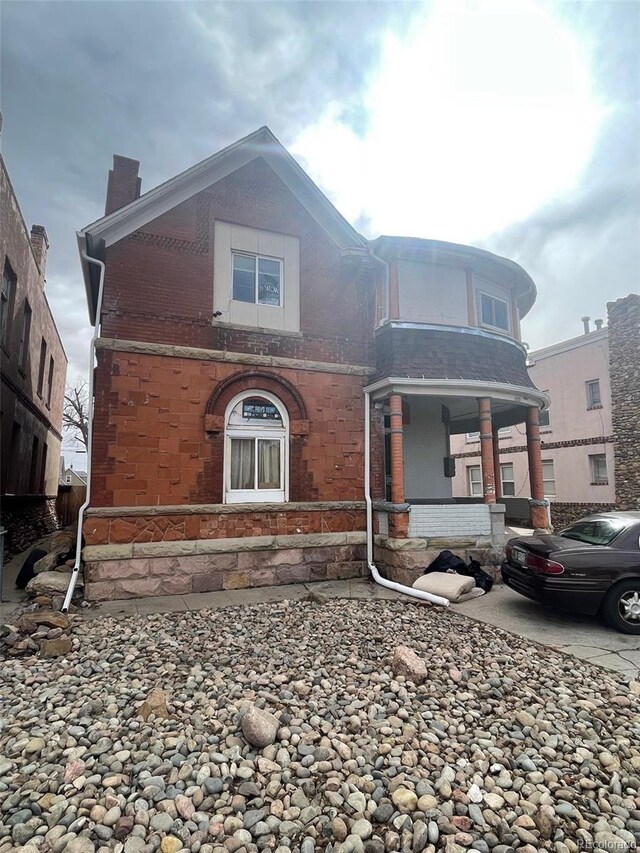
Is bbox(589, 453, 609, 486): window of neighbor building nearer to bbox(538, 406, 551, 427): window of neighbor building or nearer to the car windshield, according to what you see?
bbox(538, 406, 551, 427): window of neighbor building

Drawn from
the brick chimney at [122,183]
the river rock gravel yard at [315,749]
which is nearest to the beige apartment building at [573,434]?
the brick chimney at [122,183]

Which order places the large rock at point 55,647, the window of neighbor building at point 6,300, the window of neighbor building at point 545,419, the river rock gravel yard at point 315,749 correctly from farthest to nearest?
the window of neighbor building at point 545,419, the window of neighbor building at point 6,300, the large rock at point 55,647, the river rock gravel yard at point 315,749

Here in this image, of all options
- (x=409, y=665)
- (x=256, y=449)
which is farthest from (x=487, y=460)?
(x=409, y=665)

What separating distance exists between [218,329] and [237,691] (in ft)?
21.4

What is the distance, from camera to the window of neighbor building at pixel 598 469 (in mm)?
20469

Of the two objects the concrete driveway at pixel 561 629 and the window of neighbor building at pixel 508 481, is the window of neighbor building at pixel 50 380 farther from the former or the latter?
the window of neighbor building at pixel 508 481

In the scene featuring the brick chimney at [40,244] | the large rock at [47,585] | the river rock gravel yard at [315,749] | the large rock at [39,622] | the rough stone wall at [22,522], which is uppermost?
the brick chimney at [40,244]

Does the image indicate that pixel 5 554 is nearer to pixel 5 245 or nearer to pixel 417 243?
pixel 5 245

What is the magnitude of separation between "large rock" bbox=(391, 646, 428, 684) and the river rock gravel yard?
0.10 meters

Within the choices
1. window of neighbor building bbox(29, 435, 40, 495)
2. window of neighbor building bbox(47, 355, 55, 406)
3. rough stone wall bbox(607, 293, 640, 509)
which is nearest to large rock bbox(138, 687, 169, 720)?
window of neighbor building bbox(29, 435, 40, 495)

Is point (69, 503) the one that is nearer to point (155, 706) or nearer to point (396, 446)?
point (396, 446)

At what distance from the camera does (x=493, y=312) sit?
11.7 m

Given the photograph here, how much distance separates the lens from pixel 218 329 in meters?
9.05

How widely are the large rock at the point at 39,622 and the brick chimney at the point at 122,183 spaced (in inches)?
298
